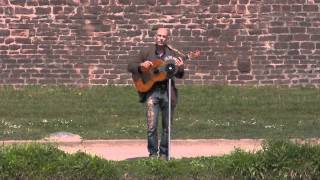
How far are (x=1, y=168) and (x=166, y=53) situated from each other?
2876 mm

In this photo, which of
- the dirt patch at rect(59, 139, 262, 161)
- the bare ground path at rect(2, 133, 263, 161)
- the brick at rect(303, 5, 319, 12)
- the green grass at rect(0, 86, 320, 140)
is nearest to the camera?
the dirt patch at rect(59, 139, 262, 161)

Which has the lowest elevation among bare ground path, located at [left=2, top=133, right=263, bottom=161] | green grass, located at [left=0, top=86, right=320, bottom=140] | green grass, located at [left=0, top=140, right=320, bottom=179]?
green grass, located at [left=0, top=86, right=320, bottom=140]

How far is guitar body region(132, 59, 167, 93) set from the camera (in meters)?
9.39

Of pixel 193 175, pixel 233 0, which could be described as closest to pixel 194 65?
pixel 233 0

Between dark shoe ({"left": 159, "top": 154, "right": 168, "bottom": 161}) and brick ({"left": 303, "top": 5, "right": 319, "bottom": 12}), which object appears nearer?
dark shoe ({"left": 159, "top": 154, "right": 168, "bottom": 161})

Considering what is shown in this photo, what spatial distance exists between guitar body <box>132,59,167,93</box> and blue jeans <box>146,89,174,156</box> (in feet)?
0.41

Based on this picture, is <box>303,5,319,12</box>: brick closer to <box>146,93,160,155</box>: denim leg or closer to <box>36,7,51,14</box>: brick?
<box>36,7,51,14</box>: brick

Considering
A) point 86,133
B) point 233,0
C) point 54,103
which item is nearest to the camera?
point 86,133

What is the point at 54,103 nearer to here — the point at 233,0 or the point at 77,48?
the point at 77,48

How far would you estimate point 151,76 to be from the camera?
9.48 meters

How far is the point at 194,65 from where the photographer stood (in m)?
19.3

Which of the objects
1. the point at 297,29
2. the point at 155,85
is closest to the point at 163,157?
the point at 155,85

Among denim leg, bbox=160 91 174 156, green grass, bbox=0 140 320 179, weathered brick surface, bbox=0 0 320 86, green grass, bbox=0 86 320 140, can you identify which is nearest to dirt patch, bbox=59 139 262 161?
green grass, bbox=0 86 320 140

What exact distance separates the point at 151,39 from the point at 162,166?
11401 mm
